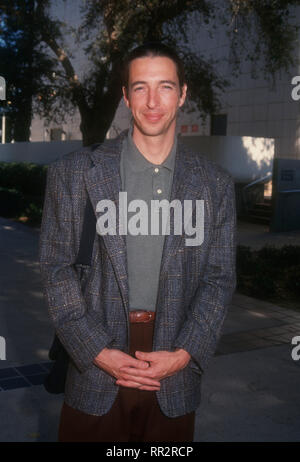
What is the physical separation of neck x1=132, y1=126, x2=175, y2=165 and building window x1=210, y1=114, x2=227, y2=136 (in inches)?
837

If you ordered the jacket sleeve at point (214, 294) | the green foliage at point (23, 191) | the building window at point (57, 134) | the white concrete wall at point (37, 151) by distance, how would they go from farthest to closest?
the building window at point (57, 134) → the white concrete wall at point (37, 151) → the green foliage at point (23, 191) → the jacket sleeve at point (214, 294)

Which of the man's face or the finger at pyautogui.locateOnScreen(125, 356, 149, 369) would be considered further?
the man's face

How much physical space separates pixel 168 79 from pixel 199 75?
1408cm

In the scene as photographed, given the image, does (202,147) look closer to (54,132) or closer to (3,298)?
(3,298)

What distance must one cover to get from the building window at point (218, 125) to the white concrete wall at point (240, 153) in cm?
316

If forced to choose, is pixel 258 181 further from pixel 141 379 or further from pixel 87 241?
pixel 141 379

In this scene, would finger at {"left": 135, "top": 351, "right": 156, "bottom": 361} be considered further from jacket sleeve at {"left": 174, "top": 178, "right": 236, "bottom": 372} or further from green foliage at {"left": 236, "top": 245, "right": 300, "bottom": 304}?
green foliage at {"left": 236, "top": 245, "right": 300, "bottom": 304}

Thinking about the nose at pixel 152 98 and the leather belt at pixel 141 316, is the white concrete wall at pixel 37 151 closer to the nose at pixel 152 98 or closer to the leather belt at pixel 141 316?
the nose at pixel 152 98

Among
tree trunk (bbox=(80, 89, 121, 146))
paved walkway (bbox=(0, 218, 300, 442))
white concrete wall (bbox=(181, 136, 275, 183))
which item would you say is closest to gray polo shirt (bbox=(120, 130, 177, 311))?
paved walkway (bbox=(0, 218, 300, 442))

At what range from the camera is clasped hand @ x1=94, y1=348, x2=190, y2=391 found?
2027mm

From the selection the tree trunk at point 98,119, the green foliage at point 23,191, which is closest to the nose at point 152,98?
the green foliage at point 23,191

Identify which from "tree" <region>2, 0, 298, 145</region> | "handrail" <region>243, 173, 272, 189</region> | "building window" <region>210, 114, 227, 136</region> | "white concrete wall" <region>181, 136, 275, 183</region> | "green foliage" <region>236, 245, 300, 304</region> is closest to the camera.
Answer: "green foliage" <region>236, 245, 300, 304</region>

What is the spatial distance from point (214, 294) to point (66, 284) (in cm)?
58

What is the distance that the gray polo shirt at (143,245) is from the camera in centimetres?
218
